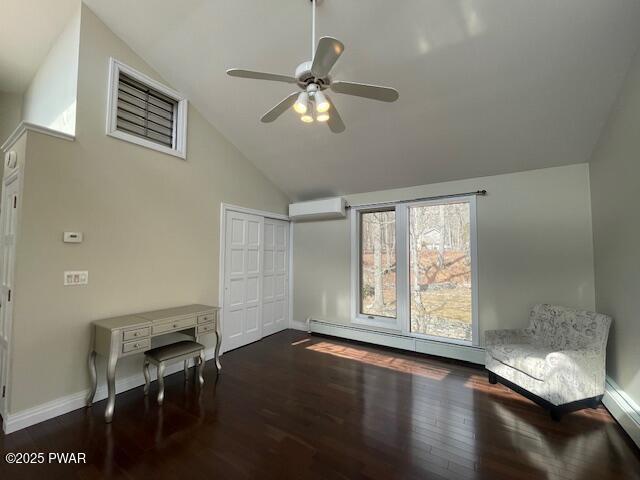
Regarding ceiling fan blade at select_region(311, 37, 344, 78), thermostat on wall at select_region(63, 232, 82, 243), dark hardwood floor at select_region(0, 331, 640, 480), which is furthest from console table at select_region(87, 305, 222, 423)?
ceiling fan blade at select_region(311, 37, 344, 78)

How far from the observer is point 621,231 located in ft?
7.97

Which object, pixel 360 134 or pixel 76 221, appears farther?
pixel 360 134

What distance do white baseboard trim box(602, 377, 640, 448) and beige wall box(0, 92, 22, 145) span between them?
700 centimetres

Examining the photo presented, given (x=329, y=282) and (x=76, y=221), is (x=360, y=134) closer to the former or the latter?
(x=329, y=282)

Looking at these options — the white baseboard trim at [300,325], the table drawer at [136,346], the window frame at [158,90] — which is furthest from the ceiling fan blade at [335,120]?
the white baseboard trim at [300,325]

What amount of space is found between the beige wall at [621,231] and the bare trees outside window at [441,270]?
1.29m

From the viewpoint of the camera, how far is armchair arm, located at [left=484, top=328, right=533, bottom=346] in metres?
3.10

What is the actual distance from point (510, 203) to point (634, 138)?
134 cm

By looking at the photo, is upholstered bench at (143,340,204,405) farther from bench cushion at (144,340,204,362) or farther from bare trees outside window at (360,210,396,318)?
bare trees outside window at (360,210,396,318)

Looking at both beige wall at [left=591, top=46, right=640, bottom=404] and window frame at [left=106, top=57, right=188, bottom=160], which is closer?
beige wall at [left=591, top=46, right=640, bottom=404]

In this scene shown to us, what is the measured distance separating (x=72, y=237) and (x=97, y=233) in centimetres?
20

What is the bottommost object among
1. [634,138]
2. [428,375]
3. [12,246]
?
[428,375]

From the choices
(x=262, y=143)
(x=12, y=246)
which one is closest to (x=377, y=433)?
(x=12, y=246)

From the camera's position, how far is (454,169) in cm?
362
